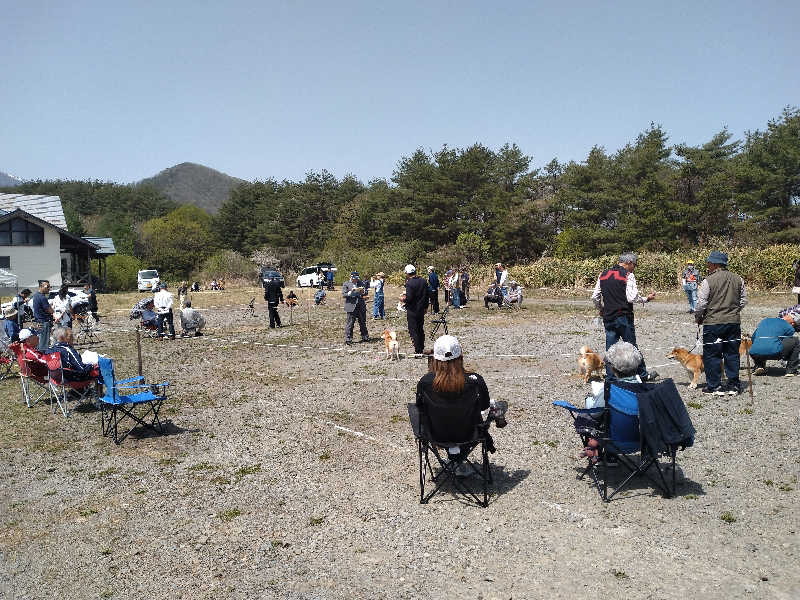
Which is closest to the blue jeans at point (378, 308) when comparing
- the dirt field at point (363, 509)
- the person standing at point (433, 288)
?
the person standing at point (433, 288)

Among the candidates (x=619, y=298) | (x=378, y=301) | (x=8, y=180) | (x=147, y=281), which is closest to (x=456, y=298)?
(x=378, y=301)

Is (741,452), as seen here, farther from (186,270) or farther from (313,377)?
(186,270)

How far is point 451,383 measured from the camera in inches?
209

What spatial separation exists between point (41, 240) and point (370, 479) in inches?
1712

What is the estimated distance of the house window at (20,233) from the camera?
42.3 m

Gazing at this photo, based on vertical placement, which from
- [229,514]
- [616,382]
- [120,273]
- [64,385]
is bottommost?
[229,514]

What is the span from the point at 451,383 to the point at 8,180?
143300mm

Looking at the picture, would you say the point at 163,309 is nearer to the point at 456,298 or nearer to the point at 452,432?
the point at 456,298

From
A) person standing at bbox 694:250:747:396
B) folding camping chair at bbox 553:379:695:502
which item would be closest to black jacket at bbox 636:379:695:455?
folding camping chair at bbox 553:379:695:502

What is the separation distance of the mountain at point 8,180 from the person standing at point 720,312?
135 meters

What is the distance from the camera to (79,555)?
4816 millimetres

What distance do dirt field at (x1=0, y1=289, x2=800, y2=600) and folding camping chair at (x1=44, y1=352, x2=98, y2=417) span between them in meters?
0.25

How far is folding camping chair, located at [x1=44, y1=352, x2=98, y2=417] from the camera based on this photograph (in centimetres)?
887

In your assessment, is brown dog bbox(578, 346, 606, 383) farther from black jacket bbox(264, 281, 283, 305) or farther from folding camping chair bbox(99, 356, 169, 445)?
black jacket bbox(264, 281, 283, 305)
